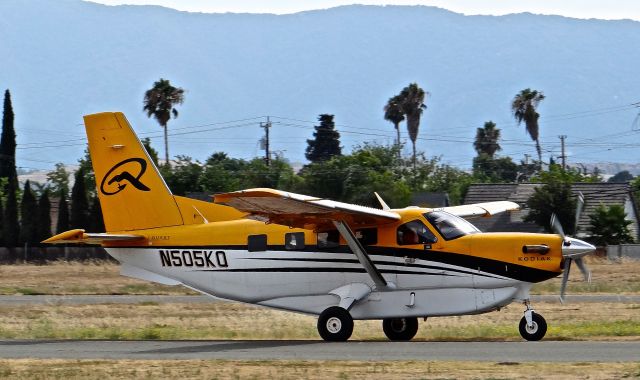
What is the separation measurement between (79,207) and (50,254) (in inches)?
145

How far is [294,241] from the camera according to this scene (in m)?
22.2

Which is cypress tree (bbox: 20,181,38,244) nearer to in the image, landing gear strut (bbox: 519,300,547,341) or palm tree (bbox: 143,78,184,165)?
palm tree (bbox: 143,78,184,165)

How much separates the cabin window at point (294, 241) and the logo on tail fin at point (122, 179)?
128 inches

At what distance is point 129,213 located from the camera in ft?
76.7

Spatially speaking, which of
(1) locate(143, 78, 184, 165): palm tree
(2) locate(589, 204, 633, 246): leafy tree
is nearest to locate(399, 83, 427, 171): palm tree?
(1) locate(143, 78, 184, 165): palm tree

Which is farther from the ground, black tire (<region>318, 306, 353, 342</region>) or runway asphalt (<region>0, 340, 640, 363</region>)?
black tire (<region>318, 306, 353, 342</region>)

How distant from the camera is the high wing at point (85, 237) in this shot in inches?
866

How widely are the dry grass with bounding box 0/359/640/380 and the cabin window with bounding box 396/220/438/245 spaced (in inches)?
186

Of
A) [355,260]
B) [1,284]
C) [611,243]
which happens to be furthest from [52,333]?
[611,243]

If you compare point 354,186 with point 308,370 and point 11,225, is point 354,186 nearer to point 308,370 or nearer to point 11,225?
point 11,225

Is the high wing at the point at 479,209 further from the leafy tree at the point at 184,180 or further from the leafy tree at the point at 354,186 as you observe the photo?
the leafy tree at the point at 184,180

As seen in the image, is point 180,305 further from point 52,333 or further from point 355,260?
point 355,260

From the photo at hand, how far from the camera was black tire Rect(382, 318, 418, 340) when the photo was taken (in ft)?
72.9

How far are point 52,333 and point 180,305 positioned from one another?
831cm
